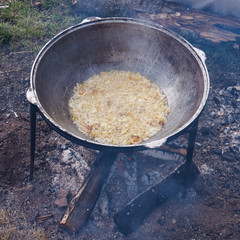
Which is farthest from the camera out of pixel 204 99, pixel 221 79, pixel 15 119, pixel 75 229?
pixel 221 79

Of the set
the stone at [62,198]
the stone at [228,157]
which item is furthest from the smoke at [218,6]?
the stone at [62,198]

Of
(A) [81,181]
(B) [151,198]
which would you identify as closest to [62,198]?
(A) [81,181]

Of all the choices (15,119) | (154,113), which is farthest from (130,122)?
(15,119)

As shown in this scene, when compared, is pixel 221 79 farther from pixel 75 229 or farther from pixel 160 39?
pixel 75 229

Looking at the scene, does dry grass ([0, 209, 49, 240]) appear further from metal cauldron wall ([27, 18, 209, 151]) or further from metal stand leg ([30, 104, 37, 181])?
metal cauldron wall ([27, 18, 209, 151])

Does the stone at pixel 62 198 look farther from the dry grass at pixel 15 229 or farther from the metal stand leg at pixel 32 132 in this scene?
the metal stand leg at pixel 32 132

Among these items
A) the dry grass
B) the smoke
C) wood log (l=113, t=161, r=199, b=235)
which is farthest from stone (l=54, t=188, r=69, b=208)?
the smoke
